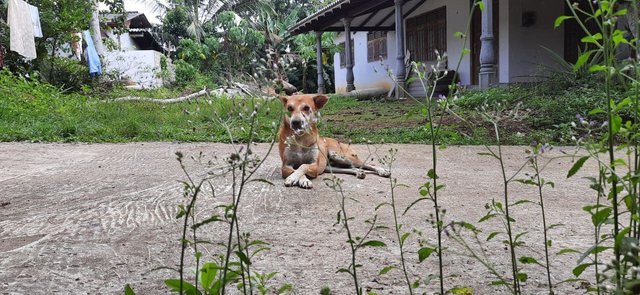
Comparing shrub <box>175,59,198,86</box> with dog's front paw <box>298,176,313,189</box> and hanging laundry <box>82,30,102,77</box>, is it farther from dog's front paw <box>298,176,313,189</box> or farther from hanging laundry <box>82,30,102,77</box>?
dog's front paw <box>298,176,313,189</box>

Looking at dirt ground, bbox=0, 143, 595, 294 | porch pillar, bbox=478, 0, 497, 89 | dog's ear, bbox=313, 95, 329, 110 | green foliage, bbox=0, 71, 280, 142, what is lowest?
dirt ground, bbox=0, 143, 595, 294

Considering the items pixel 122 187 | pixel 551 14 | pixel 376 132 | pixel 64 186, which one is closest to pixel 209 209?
pixel 122 187

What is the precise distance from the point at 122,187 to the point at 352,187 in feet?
5.44

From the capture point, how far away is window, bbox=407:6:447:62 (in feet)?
48.7

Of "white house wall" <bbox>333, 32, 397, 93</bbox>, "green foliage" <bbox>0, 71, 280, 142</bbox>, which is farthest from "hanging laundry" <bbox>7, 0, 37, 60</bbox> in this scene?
"white house wall" <bbox>333, 32, 397, 93</bbox>

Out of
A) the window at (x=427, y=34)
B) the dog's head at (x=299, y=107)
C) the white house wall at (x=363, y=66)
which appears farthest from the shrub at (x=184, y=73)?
the dog's head at (x=299, y=107)

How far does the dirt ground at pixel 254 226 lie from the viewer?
1.92 metres

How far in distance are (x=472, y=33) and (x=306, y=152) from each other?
434 inches

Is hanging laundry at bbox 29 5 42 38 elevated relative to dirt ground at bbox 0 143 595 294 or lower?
elevated

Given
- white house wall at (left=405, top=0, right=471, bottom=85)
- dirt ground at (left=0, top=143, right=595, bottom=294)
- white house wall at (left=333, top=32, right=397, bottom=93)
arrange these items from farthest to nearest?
white house wall at (left=333, top=32, right=397, bottom=93)
white house wall at (left=405, top=0, right=471, bottom=85)
dirt ground at (left=0, top=143, right=595, bottom=294)

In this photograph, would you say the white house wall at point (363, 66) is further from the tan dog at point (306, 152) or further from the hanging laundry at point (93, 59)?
the tan dog at point (306, 152)

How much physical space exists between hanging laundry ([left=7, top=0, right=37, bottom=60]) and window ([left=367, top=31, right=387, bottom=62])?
11.7 metres

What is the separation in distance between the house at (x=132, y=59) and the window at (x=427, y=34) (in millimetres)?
8518

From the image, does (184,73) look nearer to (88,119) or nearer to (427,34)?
(427,34)
